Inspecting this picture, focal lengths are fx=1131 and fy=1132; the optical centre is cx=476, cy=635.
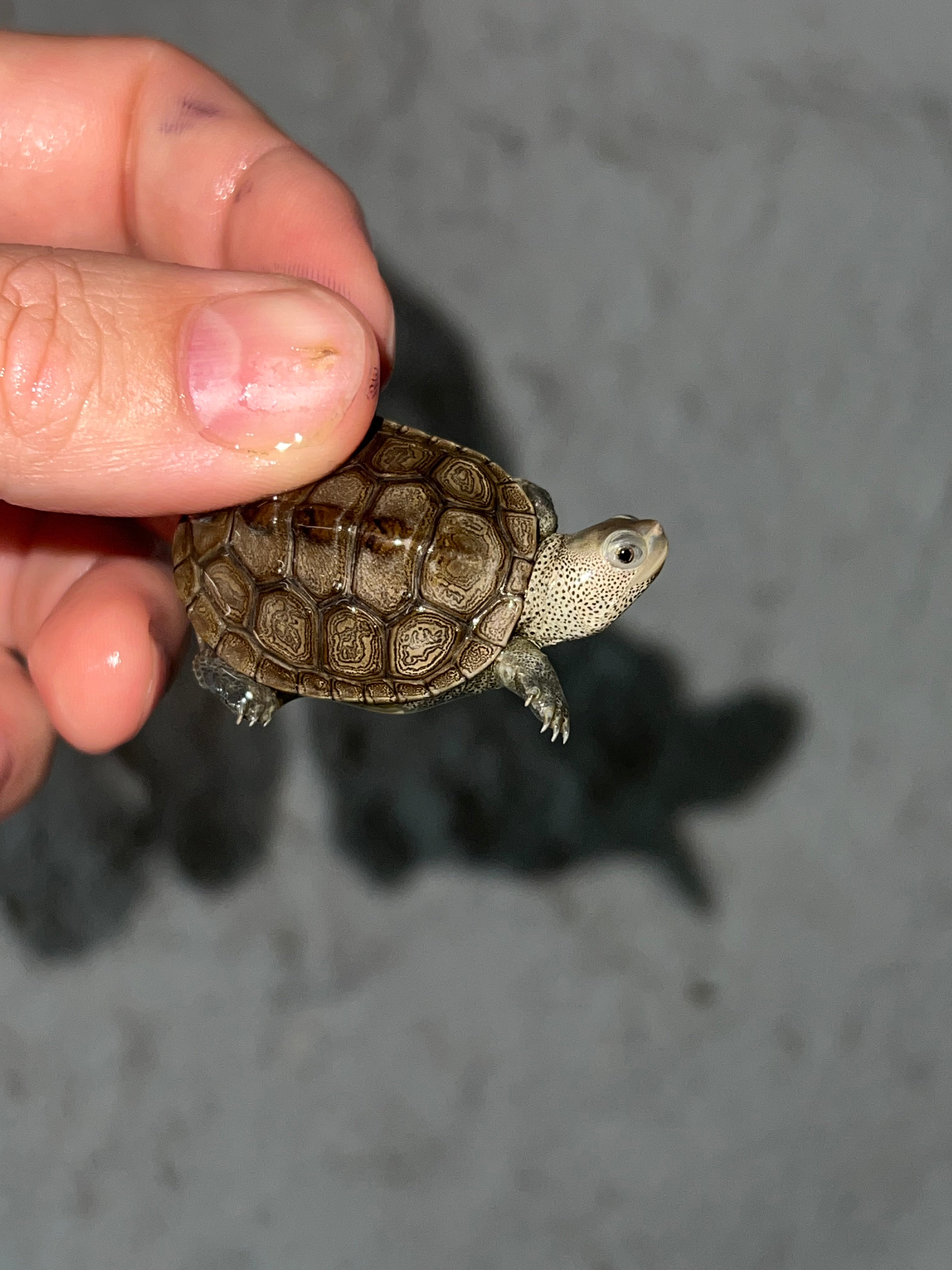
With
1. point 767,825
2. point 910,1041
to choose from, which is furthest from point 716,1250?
point 767,825

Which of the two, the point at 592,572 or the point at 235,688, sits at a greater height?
the point at 592,572

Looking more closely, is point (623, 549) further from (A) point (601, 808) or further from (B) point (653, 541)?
(A) point (601, 808)

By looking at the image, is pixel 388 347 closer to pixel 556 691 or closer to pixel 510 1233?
pixel 556 691

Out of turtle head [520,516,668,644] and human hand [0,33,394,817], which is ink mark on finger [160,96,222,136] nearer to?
human hand [0,33,394,817]

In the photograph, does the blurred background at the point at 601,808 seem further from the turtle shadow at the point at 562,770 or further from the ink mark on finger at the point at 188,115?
the ink mark on finger at the point at 188,115

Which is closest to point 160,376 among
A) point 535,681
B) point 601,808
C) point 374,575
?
point 374,575

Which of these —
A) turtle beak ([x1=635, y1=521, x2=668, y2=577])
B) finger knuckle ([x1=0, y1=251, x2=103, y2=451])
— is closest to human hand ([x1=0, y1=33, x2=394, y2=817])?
finger knuckle ([x1=0, y1=251, x2=103, y2=451])
